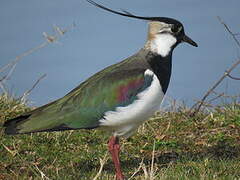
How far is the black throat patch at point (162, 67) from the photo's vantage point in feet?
18.5

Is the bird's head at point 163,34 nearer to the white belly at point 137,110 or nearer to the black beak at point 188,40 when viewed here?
the black beak at point 188,40

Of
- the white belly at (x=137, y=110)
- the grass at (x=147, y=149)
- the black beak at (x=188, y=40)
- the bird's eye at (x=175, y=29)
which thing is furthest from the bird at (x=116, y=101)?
the grass at (x=147, y=149)

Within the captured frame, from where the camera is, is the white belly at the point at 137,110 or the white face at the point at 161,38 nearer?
the white belly at the point at 137,110

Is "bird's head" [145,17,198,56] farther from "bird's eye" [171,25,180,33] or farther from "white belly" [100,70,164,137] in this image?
"white belly" [100,70,164,137]

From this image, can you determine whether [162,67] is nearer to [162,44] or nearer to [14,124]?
[162,44]

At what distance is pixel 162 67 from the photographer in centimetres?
573

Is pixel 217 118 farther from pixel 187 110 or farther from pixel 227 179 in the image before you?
pixel 227 179

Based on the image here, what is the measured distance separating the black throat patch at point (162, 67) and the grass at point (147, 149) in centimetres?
91

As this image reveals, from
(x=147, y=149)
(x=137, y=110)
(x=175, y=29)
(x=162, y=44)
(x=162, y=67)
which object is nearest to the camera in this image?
(x=137, y=110)

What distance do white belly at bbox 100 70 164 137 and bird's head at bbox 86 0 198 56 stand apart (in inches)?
16.5

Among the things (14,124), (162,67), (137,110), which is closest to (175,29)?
(162,67)

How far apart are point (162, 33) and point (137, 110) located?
98cm

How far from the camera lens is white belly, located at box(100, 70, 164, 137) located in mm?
5438

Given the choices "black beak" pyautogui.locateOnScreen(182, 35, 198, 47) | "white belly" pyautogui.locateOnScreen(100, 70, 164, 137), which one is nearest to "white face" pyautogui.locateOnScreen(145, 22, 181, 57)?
"black beak" pyautogui.locateOnScreen(182, 35, 198, 47)
